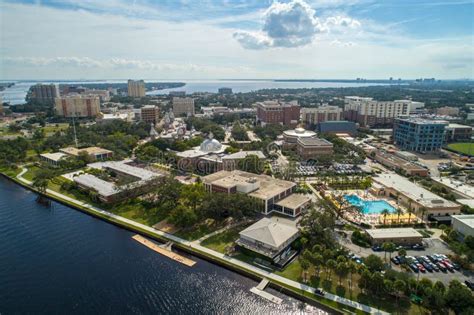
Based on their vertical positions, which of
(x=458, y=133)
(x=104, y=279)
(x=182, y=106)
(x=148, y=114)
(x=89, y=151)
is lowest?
(x=104, y=279)

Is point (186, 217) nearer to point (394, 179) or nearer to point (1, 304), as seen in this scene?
point (1, 304)

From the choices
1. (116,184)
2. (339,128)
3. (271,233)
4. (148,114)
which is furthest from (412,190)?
(148,114)

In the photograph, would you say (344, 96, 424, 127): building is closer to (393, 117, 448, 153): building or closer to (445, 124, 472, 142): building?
(445, 124, 472, 142): building

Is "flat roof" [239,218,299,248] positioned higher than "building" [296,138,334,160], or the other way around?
"building" [296,138,334,160]

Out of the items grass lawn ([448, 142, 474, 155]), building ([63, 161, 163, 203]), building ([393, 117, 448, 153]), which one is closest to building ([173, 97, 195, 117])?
building ([63, 161, 163, 203])

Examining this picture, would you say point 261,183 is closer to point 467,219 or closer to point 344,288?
point 344,288

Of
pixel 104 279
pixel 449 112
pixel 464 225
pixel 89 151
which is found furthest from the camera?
pixel 449 112
